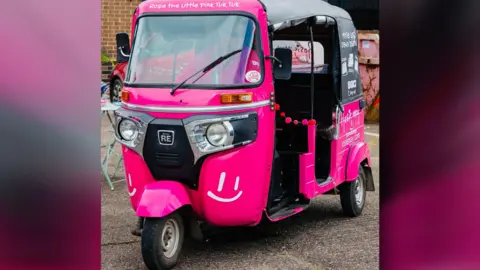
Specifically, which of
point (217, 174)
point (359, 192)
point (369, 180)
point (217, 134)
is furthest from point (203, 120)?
point (369, 180)

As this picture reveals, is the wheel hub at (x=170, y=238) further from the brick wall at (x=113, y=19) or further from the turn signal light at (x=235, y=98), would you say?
the brick wall at (x=113, y=19)

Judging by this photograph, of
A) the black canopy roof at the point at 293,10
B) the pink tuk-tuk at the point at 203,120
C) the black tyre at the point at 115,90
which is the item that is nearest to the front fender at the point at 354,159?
the pink tuk-tuk at the point at 203,120

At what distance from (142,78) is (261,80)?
0.98 m

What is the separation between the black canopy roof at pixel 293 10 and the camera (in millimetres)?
5422

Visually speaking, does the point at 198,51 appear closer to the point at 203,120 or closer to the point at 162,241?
the point at 203,120

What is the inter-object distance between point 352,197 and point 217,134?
92.1 inches

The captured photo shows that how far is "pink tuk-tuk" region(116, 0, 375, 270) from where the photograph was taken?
4.86 m

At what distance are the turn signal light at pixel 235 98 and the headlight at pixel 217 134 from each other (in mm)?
198

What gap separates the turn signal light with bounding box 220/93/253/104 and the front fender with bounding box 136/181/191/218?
0.73 metres

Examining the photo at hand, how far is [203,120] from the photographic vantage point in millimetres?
4820
